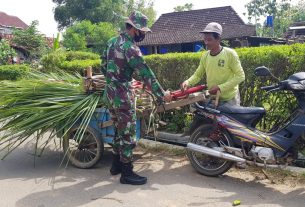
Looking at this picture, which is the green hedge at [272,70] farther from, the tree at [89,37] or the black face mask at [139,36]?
the tree at [89,37]

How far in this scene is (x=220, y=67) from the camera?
191 inches

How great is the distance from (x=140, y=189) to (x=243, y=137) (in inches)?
53.2

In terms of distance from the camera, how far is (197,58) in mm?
6648

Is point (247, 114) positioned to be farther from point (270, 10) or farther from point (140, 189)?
point (270, 10)

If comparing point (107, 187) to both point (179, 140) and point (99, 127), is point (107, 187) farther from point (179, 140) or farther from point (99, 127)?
point (179, 140)

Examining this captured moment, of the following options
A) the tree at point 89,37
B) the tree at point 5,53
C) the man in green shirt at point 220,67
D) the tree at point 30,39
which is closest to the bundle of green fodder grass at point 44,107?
the man in green shirt at point 220,67

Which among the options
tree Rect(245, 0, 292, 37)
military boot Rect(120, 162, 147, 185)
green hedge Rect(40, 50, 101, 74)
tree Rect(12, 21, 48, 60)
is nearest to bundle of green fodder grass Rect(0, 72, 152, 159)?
military boot Rect(120, 162, 147, 185)

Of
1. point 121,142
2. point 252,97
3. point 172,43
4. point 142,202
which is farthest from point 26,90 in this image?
point 172,43

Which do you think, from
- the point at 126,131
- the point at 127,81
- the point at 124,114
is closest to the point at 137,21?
the point at 127,81

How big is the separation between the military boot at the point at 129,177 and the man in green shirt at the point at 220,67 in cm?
125

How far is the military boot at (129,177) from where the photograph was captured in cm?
464

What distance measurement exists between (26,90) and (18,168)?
3.60 ft

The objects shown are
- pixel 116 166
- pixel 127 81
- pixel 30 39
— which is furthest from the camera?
pixel 30 39

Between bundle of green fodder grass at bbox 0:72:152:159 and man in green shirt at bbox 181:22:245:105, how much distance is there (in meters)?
0.97
